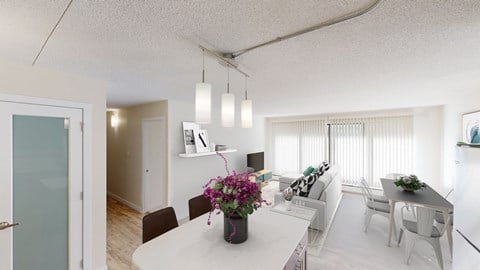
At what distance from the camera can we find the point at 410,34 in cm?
125

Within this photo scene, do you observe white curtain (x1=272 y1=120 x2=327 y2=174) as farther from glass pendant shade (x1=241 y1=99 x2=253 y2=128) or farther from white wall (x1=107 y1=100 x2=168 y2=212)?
glass pendant shade (x1=241 y1=99 x2=253 y2=128)

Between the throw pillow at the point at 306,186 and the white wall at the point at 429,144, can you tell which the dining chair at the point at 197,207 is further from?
the white wall at the point at 429,144

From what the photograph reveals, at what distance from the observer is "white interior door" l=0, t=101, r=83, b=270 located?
166 cm

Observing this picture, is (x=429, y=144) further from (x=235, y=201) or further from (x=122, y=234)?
(x=122, y=234)

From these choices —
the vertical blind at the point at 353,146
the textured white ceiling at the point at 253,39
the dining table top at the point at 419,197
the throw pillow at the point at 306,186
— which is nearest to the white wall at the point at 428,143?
Answer: the vertical blind at the point at 353,146

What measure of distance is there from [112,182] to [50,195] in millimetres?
3382

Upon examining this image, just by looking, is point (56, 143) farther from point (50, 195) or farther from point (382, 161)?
point (382, 161)

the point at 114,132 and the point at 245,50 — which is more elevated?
the point at 245,50

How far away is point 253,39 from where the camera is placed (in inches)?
52.5

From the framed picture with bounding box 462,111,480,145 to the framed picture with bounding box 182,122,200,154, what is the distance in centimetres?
433

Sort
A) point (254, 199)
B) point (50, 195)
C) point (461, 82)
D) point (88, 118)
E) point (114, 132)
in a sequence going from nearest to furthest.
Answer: point (254, 199) → point (50, 195) → point (88, 118) → point (461, 82) → point (114, 132)

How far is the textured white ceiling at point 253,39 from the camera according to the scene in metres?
1.00

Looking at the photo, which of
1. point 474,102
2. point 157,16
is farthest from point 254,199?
point 474,102

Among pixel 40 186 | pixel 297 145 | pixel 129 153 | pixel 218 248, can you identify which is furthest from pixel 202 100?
pixel 297 145
